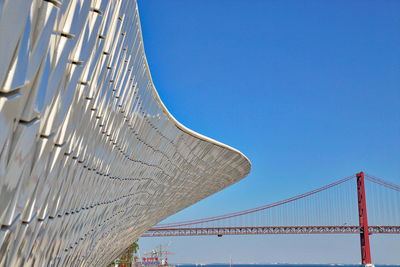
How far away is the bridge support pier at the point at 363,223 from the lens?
55.4 meters

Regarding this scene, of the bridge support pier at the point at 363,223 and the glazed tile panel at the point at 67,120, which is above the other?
the bridge support pier at the point at 363,223

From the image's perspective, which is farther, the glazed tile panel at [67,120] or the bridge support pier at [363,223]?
the bridge support pier at [363,223]

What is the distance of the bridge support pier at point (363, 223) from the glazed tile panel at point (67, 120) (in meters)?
48.4

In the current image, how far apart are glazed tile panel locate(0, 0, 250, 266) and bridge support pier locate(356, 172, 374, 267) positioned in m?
48.4

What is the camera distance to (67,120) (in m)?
5.50

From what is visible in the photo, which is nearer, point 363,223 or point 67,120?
point 67,120

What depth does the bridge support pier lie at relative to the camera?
55438 mm

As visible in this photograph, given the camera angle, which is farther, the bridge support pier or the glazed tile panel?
the bridge support pier

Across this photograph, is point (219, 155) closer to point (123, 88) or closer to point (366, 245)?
point (123, 88)

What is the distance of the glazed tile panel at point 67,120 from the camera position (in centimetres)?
361

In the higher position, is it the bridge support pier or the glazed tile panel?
the bridge support pier

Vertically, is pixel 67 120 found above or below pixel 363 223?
below

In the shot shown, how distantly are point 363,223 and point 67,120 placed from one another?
2357 inches

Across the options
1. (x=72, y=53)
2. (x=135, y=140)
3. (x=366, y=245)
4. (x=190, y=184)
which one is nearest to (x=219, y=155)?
(x=190, y=184)
